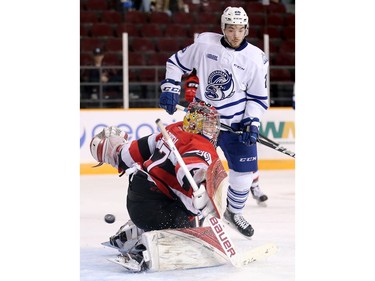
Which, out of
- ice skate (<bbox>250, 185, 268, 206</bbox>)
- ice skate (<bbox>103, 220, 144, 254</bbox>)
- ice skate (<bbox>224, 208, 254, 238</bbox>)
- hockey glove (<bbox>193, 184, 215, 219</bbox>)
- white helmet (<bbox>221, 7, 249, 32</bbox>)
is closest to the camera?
hockey glove (<bbox>193, 184, 215, 219</bbox>)

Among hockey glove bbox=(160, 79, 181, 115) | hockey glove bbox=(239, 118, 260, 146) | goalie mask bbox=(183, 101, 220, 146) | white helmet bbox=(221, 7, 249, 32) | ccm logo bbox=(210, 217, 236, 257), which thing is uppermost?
white helmet bbox=(221, 7, 249, 32)

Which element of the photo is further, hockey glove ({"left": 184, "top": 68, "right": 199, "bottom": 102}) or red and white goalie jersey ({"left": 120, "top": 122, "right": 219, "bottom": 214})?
hockey glove ({"left": 184, "top": 68, "right": 199, "bottom": 102})

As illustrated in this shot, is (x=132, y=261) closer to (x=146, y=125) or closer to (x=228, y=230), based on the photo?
(x=228, y=230)

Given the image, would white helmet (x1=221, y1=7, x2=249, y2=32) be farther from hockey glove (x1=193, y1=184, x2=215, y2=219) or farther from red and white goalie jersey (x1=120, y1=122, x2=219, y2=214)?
hockey glove (x1=193, y1=184, x2=215, y2=219)

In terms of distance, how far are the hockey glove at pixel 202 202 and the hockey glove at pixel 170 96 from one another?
55cm

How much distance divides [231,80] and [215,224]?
2.55ft

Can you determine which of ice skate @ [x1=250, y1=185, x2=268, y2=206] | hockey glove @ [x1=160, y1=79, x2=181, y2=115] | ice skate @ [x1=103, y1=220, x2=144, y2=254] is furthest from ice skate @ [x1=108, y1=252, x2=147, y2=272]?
ice skate @ [x1=250, y1=185, x2=268, y2=206]

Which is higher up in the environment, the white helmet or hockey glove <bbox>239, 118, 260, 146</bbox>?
the white helmet

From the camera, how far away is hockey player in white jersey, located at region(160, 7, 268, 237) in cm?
361

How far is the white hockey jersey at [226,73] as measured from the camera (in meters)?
3.66

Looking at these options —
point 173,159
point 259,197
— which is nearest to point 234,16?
point 173,159

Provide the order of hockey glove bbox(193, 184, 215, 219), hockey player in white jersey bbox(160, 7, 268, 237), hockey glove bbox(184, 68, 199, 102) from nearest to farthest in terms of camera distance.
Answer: hockey glove bbox(193, 184, 215, 219), hockey player in white jersey bbox(160, 7, 268, 237), hockey glove bbox(184, 68, 199, 102)

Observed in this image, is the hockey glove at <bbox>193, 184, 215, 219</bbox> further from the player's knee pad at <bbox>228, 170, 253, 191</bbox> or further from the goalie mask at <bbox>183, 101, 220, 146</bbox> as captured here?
the player's knee pad at <bbox>228, 170, 253, 191</bbox>

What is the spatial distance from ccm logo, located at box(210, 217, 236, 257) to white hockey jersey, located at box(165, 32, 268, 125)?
0.73 meters
